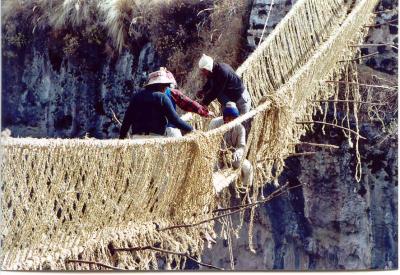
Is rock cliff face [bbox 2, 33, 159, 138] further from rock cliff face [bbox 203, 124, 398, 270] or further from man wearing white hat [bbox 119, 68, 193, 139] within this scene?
rock cliff face [bbox 203, 124, 398, 270]

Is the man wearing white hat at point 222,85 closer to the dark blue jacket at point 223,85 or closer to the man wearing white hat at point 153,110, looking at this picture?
the dark blue jacket at point 223,85

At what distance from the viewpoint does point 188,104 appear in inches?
178

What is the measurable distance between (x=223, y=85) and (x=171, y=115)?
2.62ft

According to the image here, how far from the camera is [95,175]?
3.49 m

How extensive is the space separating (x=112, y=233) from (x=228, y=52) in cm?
291

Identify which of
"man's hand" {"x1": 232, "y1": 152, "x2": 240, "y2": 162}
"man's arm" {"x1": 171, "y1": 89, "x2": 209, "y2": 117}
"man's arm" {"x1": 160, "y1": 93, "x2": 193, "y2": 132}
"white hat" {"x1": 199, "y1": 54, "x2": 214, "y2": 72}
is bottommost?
"man's hand" {"x1": 232, "y1": 152, "x2": 240, "y2": 162}

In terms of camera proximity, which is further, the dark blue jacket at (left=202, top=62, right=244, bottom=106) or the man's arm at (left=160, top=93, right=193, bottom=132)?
the dark blue jacket at (left=202, top=62, right=244, bottom=106)

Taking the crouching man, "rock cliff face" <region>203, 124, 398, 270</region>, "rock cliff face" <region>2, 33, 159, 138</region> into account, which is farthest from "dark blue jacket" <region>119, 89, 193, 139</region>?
"rock cliff face" <region>203, 124, 398, 270</region>

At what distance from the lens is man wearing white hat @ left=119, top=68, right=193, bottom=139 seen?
13.8ft

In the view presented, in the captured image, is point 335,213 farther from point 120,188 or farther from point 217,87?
point 120,188

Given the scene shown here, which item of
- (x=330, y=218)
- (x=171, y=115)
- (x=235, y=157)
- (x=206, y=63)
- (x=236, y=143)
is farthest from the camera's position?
(x=330, y=218)

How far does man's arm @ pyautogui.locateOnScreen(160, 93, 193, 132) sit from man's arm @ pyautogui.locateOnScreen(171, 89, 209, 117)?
300 millimetres

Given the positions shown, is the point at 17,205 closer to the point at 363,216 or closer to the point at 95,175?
the point at 95,175

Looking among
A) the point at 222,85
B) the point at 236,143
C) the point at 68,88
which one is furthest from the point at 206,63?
the point at 68,88
